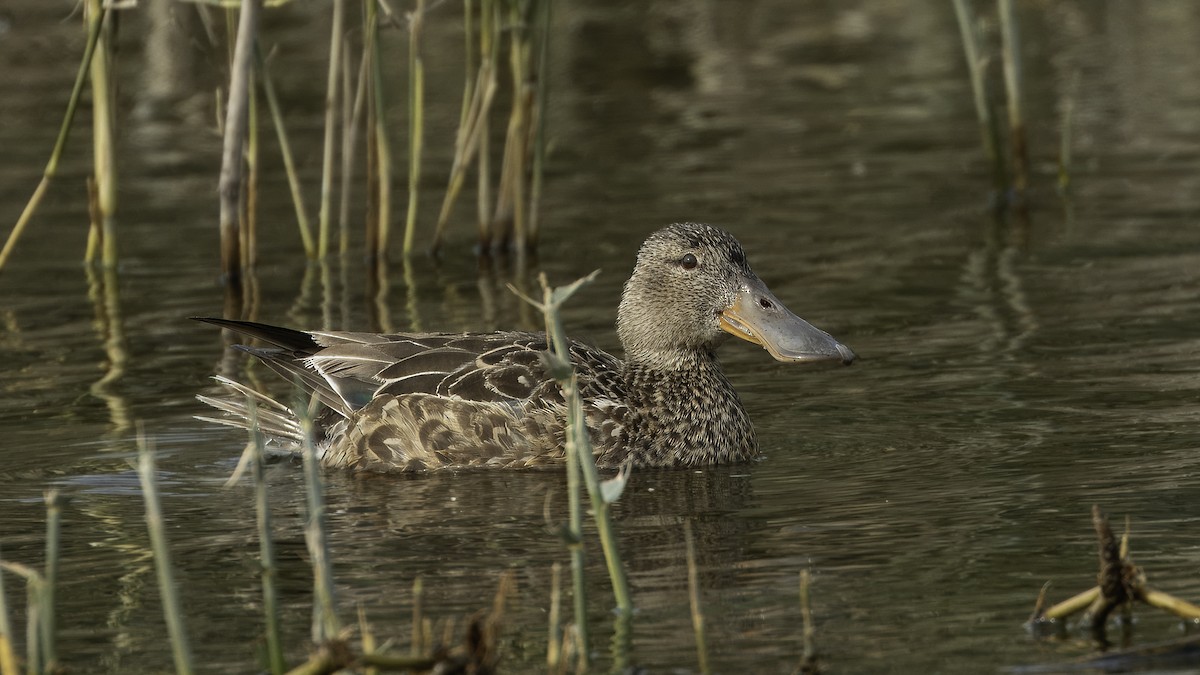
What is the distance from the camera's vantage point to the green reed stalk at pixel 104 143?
467 inches

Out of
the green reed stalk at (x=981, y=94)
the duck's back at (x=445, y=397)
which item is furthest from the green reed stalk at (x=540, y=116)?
the duck's back at (x=445, y=397)

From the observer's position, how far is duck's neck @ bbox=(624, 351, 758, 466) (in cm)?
866

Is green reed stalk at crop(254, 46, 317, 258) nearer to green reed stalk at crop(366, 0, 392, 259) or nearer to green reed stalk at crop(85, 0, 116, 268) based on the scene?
green reed stalk at crop(366, 0, 392, 259)

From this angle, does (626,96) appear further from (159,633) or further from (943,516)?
(159,633)

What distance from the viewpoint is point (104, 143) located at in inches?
473

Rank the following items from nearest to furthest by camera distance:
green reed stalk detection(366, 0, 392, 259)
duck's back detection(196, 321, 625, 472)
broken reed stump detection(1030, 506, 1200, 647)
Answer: broken reed stump detection(1030, 506, 1200, 647), duck's back detection(196, 321, 625, 472), green reed stalk detection(366, 0, 392, 259)

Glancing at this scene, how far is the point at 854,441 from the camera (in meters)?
8.70

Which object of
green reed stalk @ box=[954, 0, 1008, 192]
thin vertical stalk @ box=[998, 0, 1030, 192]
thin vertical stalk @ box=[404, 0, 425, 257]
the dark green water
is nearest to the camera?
the dark green water

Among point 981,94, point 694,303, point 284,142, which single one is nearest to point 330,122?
point 284,142

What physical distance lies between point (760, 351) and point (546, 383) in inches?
110

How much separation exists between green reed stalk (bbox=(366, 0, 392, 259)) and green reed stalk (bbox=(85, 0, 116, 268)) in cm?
160

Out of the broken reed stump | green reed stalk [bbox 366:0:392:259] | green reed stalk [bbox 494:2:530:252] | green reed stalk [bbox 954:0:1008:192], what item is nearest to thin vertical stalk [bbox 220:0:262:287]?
green reed stalk [bbox 366:0:392:259]

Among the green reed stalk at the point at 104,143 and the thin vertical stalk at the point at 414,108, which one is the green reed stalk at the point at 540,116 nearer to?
the thin vertical stalk at the point at 414,108

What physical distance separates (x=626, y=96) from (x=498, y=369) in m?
11.0
